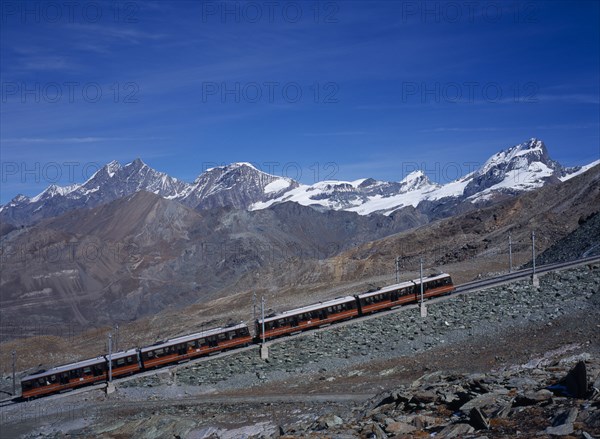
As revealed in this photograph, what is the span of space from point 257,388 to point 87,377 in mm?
12234

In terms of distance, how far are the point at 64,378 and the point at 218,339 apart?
1095 cm

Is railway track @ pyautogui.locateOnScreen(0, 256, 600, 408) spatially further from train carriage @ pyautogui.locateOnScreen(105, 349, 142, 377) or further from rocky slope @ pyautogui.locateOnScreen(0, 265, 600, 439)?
train carriage @ pyautogui.locateOnScreen(105, 349, 142, 377)

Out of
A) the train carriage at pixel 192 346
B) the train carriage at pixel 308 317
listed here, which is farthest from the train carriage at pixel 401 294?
the train carriage at pixel 192 346

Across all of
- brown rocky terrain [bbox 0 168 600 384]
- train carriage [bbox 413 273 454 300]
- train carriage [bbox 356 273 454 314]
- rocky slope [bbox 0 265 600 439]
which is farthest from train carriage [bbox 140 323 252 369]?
brown rocky terrain [bbox 0 168 600 384]

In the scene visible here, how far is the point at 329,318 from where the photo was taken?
4741cm

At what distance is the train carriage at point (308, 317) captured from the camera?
151ft

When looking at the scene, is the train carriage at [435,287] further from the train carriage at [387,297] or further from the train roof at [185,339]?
the train roof at [185,339]

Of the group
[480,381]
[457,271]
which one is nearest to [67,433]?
[480,381]

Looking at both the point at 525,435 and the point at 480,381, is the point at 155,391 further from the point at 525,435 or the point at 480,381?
the point at 525,435

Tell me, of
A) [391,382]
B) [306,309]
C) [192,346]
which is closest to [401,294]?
[306,309]

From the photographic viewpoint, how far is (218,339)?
44844mm

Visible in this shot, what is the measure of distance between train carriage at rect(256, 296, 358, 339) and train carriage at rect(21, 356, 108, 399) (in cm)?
1169

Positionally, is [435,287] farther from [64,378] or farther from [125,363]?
[64,378]

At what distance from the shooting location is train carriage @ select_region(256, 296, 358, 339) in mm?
46094
